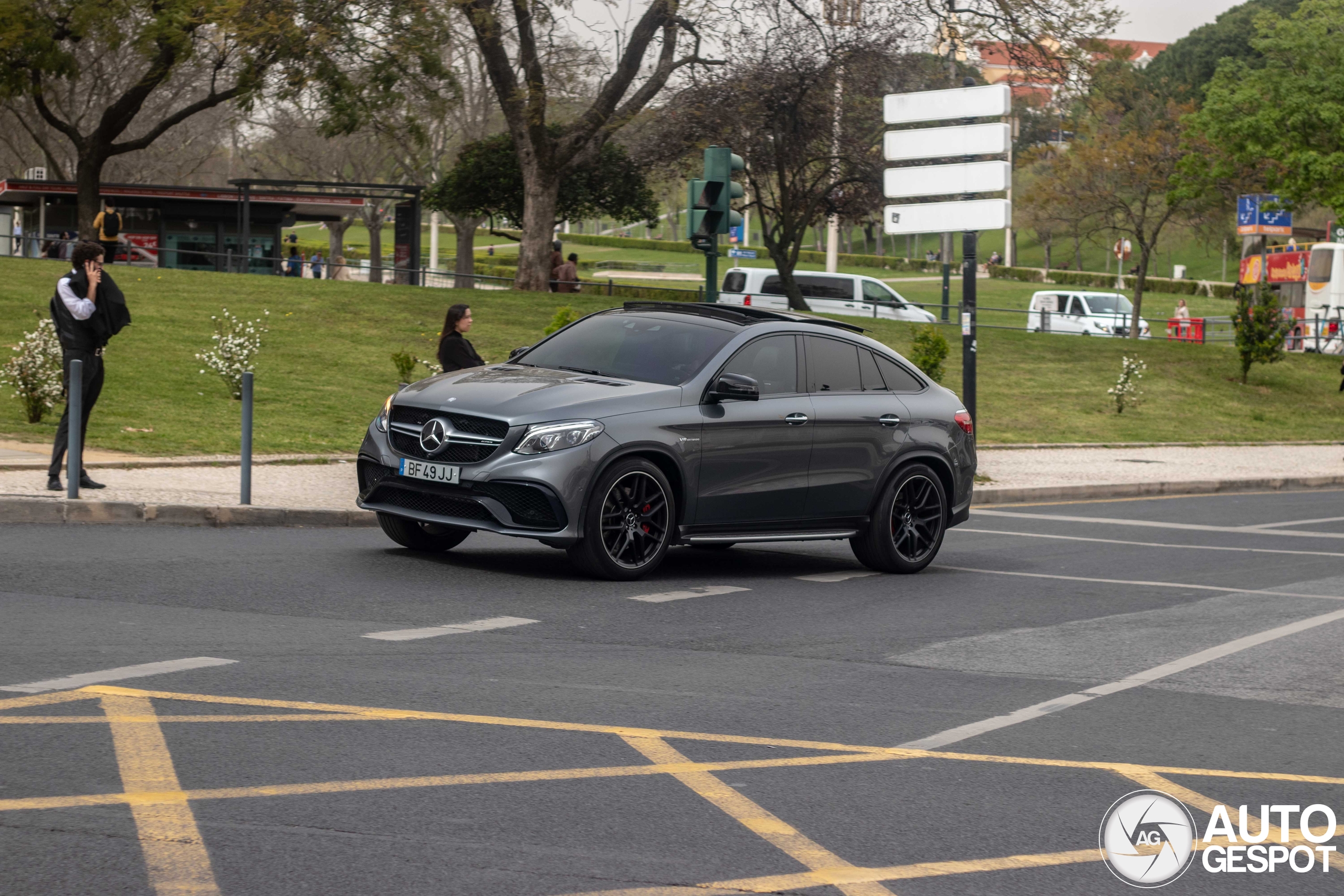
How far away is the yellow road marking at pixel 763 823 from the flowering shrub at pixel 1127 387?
26.8 metres

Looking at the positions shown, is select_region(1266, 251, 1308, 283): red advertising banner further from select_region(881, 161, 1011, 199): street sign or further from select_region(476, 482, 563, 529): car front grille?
select_region(476, 482, 563, 529): car front grille

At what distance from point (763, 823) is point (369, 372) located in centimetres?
2155

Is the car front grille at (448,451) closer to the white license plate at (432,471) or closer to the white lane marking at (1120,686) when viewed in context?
the white license plate at (432,471)

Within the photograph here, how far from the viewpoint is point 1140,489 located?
63.1 feet

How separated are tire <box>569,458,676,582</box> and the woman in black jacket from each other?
322 cm

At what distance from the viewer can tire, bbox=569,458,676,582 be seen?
9.63 metres

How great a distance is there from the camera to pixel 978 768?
5730mm

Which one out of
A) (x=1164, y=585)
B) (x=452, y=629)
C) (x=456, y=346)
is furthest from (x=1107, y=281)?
(x=452, y=629)

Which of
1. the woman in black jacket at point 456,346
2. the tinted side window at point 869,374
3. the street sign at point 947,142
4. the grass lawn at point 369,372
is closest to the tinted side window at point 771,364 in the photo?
the tinted side window at point 869,374

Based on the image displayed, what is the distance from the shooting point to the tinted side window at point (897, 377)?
11625mm

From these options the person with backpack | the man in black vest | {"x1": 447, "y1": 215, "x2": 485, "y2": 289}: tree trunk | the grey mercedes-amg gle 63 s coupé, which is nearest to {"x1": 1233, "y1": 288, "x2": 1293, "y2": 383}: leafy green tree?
{"x1": 447, "y1": 215, "x2": 485, "y2": 289}: tree trunk

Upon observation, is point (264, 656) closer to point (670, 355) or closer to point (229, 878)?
point (229, 878)

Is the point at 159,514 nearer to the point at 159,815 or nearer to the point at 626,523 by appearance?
the point at 626,523

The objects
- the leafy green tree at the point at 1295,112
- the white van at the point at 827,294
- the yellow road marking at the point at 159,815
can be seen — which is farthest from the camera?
the white van at the point at 827,294
